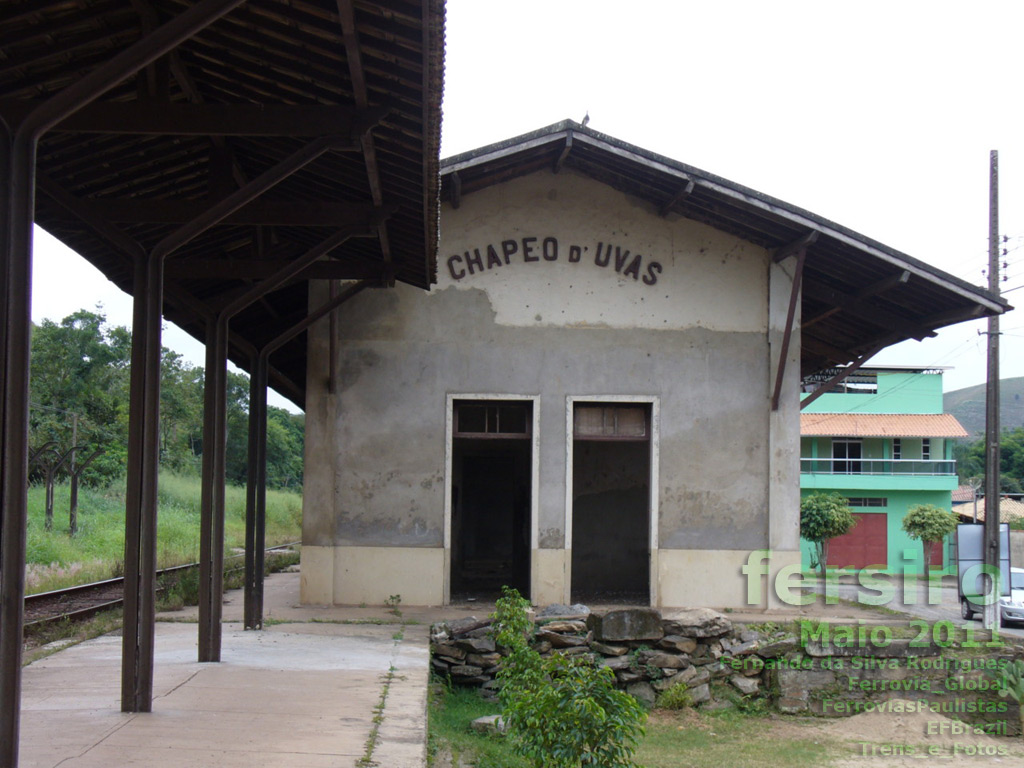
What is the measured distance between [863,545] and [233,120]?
38.7 metres

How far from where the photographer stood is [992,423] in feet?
62.5

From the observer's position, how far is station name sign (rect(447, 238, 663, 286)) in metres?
13.8

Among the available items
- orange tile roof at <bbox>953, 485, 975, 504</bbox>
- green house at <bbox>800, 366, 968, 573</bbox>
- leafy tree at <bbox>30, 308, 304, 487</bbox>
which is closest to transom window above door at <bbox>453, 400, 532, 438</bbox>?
leafy tree at <bbox>30, 308, 304, 487</bbox>

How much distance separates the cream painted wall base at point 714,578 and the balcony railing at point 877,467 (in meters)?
30.2

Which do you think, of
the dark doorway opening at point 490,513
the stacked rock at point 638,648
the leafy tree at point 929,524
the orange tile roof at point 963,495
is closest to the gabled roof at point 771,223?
the dark doorway opening at point 490,513

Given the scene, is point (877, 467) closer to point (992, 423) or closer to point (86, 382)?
point (992, 423)

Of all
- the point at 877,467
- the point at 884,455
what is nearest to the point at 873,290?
the point at 877,467

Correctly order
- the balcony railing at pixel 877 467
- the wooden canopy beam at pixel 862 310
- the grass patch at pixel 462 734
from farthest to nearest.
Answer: the balcony railing at pixel 877 467, the wooden canopy beam at pixel 862 310, the grass patch at pixel 462 734

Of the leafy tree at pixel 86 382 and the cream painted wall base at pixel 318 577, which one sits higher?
the leafy tree at pixel 86 382

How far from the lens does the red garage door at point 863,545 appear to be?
39.4 metres

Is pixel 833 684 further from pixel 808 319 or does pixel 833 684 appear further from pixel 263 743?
pixel 263 743

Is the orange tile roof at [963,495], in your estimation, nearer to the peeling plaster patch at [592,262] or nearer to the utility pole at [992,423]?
the utility pole at [992,423]

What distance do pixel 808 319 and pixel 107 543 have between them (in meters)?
15.5

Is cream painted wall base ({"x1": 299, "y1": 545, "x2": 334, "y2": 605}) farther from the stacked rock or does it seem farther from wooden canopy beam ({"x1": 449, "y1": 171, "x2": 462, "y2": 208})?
wooden canopy beam ({"x1": 449, "y1": 171, "x2": 462, "y2": 208})
